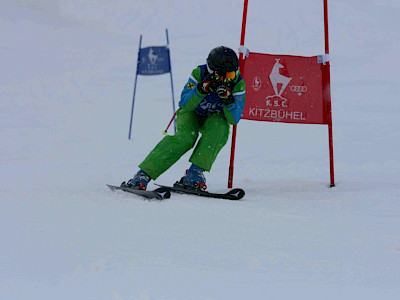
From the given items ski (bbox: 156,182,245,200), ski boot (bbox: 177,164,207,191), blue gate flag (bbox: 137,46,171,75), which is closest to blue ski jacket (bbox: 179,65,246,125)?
ski boot (bbox: 177,164,207,191)

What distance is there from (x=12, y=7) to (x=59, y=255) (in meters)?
23.6

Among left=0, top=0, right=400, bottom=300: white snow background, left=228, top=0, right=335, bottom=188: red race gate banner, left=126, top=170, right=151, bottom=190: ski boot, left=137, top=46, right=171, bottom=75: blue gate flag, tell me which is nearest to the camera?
left=0, top=0, right=400, bottom=300: white snow background

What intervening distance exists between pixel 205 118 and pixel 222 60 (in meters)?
0.47

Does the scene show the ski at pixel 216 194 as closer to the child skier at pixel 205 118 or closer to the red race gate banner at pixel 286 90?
the child skier at pixel 205 118

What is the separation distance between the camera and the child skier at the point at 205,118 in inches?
123

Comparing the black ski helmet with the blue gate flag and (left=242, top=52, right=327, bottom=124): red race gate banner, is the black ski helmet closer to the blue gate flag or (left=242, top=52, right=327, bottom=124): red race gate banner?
(left=242, top=52, right=327, bottom=124): red race gate banner

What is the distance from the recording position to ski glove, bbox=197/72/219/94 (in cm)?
318

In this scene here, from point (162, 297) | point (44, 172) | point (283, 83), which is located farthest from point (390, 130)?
point (162, 297)

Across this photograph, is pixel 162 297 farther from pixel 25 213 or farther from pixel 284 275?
pixel 25 213

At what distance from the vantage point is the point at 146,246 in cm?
161

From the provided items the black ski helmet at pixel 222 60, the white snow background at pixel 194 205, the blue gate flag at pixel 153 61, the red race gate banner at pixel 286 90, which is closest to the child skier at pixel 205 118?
the black ski helmet at pixel 222 60

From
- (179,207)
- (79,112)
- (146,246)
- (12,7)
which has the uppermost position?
(12,7)

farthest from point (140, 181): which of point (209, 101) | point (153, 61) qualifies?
point (153, 61)

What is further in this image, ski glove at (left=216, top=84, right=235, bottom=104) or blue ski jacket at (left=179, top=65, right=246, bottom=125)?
blue ski jacket at (left=179, top=65, right=246, bottom=125)
